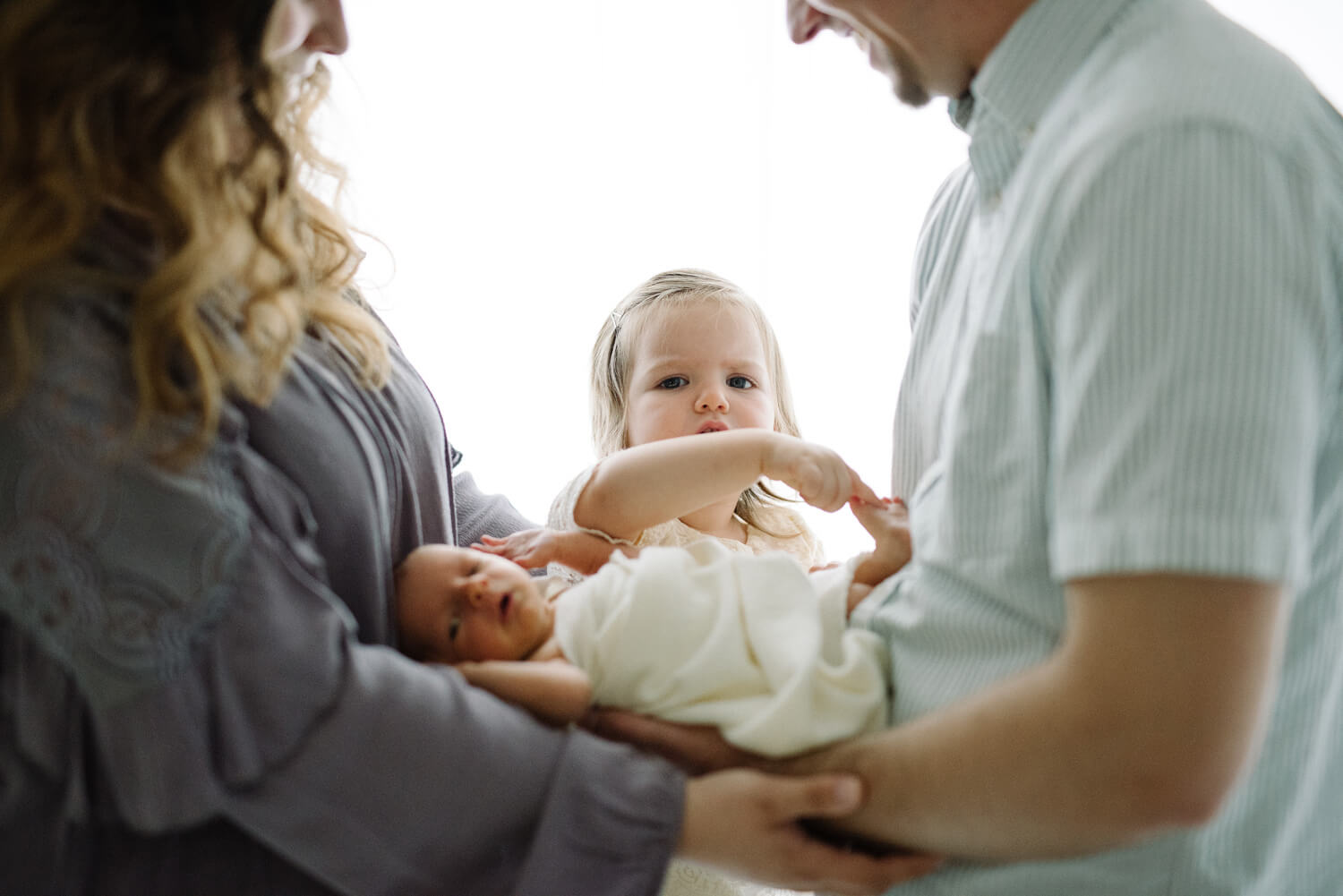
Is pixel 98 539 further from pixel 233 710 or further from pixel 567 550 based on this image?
pixel 567 550

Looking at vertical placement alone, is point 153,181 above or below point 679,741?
above

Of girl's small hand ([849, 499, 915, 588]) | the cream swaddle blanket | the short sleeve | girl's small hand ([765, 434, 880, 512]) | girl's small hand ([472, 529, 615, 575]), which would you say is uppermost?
the short sleeve

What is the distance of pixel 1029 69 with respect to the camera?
1028 mm

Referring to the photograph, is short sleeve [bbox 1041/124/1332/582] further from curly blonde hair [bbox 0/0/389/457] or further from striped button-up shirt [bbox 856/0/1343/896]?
curly blonde hair [bbox 0/0/389/457]

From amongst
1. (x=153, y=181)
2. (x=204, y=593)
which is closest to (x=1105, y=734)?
(x=204, y=593)

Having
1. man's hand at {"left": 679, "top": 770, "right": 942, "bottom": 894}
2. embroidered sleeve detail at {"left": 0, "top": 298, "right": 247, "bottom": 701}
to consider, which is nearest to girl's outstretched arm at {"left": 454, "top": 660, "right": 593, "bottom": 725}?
man's hand at {"left": 679, "top": 770, "right": 942, "bottom": 894}

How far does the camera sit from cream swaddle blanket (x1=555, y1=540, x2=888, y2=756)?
1.02 metres

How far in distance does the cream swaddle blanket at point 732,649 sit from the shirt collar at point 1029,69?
0.51m

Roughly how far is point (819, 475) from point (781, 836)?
1.64ft

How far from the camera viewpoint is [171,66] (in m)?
0.91

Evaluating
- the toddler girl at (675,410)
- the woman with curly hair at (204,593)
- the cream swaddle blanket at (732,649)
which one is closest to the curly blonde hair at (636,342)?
the toddler girl at (675,410)

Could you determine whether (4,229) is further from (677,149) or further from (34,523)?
(677,149)

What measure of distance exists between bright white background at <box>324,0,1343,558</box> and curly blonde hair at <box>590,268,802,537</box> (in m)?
A: 0.54

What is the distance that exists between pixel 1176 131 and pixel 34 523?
984 millimetres
